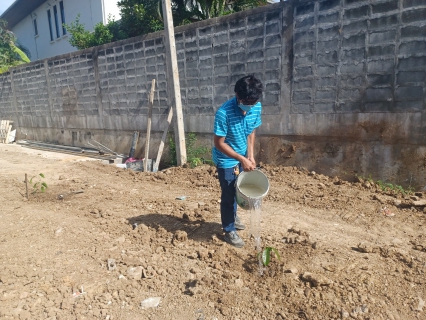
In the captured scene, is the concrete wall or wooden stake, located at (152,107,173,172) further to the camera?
wooden stake, located at (152,107,173,172)

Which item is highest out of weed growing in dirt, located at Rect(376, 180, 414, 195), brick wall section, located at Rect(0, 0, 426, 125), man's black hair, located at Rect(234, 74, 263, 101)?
brick wall section, located at Rect(0, 0, 426, 125)

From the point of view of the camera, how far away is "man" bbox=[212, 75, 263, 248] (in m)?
2.83

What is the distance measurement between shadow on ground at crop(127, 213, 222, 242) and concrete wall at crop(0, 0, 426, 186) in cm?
230

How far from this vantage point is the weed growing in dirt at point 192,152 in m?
6.45

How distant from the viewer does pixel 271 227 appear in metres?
3.67

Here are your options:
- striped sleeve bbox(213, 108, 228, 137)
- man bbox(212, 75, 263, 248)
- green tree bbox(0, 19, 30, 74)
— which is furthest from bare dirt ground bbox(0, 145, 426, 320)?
green tree bbox(0, 19, 30, 74)

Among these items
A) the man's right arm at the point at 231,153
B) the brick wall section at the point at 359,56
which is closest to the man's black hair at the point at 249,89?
the man's right arm at the point at 231,153

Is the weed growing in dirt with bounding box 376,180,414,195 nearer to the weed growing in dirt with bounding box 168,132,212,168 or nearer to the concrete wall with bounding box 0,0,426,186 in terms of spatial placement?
the concrete wall with bounding box 0,0,426,186

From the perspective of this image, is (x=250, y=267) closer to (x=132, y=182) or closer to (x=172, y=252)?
(x=172, y=252)

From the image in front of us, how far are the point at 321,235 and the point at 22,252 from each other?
121 inches

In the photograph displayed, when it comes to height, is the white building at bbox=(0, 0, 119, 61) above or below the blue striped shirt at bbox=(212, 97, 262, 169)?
above

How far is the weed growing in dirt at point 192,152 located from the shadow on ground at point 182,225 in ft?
Result: 7.85

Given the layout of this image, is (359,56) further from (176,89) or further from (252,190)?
(176,89)

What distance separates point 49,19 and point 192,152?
16.5 meters
